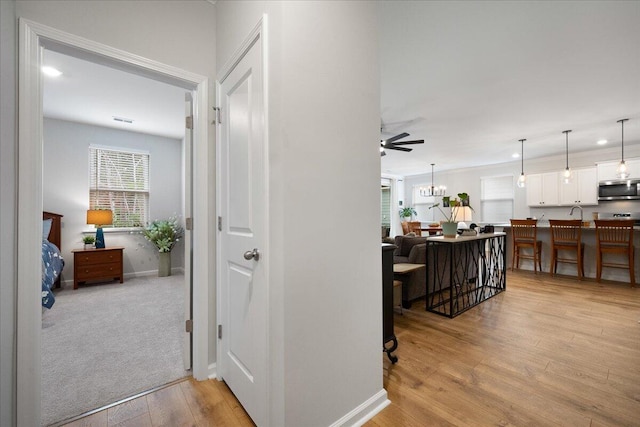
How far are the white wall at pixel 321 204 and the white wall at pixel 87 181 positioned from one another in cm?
441

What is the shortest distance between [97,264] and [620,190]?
946 centimetres

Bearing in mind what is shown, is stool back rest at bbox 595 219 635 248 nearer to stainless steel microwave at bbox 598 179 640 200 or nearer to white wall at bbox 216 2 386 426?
stainless steel microwave at bbox 598 179 640 200

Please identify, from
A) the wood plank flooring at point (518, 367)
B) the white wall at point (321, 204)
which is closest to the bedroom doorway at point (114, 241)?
the white wall at point (321, 204)

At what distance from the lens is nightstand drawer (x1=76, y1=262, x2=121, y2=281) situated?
13.3ft

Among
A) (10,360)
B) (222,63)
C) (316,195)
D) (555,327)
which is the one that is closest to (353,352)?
(316,195)

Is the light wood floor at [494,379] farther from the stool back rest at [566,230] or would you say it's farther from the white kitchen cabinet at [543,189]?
the white kitchen cabinet at [543,189]

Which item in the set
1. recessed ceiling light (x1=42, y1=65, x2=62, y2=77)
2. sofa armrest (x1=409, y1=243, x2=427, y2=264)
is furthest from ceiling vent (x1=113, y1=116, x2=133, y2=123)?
sofa armrest (x1=409, y1=243, x2=427, y2=264)

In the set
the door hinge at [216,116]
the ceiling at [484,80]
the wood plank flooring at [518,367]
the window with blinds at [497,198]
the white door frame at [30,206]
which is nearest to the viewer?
the white door frame at [30,206]

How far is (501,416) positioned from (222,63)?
2.76 m

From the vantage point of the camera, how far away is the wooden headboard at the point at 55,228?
399cm

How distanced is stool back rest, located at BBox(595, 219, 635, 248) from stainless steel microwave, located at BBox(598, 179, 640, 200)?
141 centimetres

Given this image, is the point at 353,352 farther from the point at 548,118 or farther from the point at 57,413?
the point at 548,118

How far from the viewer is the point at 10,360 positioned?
121 centimetres

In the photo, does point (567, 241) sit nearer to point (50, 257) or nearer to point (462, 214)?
point (462, 214)
